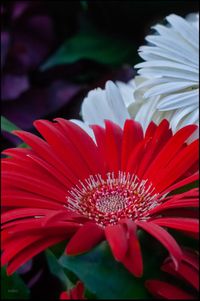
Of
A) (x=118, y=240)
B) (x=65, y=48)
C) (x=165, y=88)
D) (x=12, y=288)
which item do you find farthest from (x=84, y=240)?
(x=65, y=48)

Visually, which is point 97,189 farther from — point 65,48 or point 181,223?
point 65,48

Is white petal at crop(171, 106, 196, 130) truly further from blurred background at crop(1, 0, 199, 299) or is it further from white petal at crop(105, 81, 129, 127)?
blurred background at crop(1, 0, 199, 299)

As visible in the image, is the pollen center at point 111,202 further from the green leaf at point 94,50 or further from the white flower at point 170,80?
the green leaf at point 94,50

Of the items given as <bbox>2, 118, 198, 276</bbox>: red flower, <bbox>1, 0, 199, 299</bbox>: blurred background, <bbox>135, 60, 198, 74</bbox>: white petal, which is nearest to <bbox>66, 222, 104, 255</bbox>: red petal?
<bbox>2, 118, 198, 276</bbox>: red flower

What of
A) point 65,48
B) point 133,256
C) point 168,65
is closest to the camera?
point 133,256

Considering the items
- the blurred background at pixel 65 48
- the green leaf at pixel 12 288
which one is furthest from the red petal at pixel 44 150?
the blurred background at pixel 65 48

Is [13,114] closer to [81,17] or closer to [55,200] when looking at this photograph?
[81,17]

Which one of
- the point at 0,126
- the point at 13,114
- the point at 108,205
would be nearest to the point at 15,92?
the point at 13,114

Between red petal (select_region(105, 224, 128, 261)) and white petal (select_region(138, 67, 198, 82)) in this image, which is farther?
white petal (select_region(138, 67, 198, 82))
